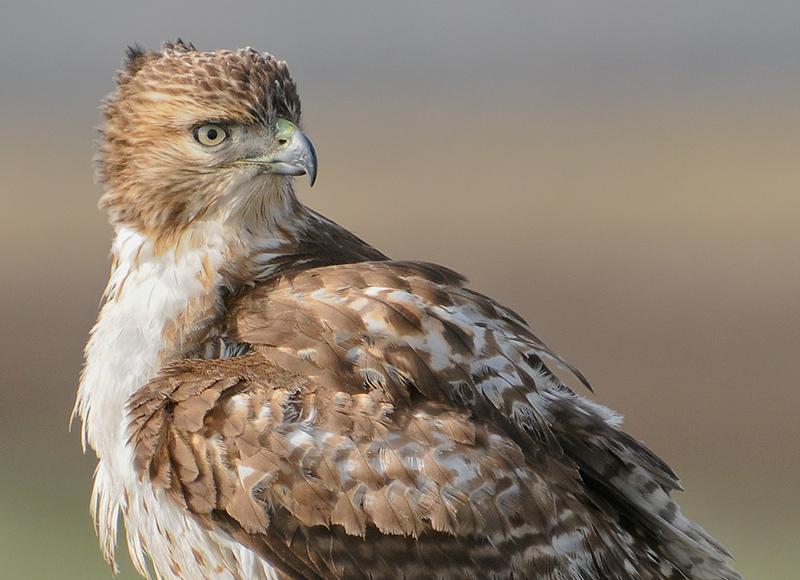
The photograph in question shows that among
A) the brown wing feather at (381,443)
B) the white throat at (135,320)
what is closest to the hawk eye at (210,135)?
the white throat at (135,320)

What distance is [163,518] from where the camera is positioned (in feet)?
13.8

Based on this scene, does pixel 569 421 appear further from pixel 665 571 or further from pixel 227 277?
pixel 227 277

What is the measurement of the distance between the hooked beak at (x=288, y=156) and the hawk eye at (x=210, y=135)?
12cm

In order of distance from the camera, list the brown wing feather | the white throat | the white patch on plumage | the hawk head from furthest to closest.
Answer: the hawk head
the white throat
the white patch on plumage
the brown wing feather

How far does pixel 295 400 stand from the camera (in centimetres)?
412

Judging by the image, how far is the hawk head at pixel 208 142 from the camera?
15.2 feet

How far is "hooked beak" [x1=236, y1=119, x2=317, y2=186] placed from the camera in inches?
184

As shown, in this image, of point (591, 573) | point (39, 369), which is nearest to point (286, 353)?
point (591, 573)

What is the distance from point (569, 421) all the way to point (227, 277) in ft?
4.40

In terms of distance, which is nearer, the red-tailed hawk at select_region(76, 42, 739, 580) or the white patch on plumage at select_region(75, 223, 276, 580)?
the red-tailed hawk at select_region(76, 42, 739, 580)

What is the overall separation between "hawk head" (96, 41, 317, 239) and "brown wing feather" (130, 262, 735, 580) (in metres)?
0.49

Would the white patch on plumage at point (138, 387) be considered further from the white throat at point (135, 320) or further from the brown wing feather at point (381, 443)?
the brown wing feather at point (381, 443)

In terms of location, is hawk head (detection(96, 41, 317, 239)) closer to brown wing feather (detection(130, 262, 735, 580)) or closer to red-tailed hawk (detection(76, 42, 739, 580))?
red-tailed hawk (detection(76, 42, 739, 580))

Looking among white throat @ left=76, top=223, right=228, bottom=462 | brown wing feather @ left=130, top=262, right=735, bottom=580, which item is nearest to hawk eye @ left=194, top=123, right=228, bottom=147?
white throat @ left=76, top=223, right=228, bottom=462
